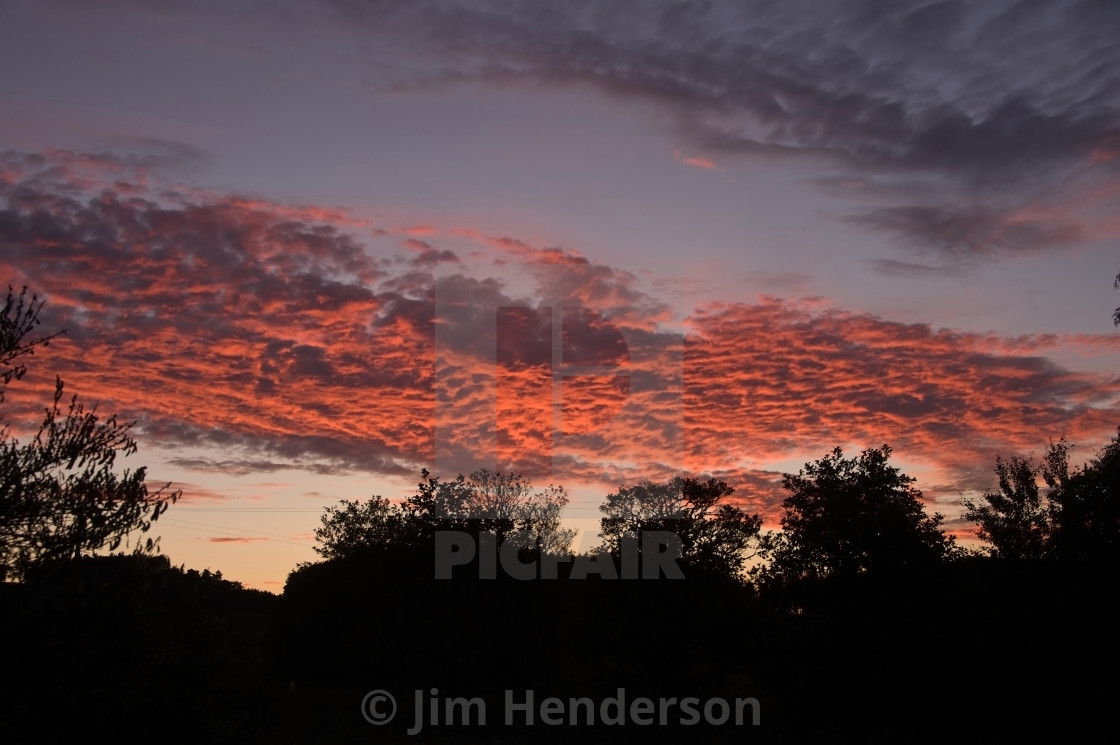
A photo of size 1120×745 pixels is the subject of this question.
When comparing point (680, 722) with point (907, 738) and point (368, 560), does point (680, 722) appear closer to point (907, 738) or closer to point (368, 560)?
point (907, 738)

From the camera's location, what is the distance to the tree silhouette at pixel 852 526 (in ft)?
103

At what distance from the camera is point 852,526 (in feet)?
114

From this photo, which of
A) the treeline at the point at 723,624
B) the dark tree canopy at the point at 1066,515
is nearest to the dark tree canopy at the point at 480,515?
the treeline at the point at 723,624

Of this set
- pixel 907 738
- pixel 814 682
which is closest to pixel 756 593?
pixel 814 682

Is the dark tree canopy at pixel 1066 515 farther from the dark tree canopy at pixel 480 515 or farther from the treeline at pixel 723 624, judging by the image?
the dark tree canopy at pixel 480 515

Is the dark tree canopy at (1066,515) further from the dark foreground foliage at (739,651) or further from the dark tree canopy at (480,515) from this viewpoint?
the dark tree canopy at (480,515)

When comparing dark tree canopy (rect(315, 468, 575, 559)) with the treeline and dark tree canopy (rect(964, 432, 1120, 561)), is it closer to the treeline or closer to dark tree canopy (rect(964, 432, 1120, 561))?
the treeline

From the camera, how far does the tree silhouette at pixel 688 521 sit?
33.8 m

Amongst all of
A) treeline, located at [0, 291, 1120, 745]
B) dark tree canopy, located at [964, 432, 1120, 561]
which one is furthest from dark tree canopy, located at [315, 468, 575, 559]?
dark tree canopy, located at [964, 432, 1120, 561]

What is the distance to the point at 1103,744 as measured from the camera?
25500 millimetres

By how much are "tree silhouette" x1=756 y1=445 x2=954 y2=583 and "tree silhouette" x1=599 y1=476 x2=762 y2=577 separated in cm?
400

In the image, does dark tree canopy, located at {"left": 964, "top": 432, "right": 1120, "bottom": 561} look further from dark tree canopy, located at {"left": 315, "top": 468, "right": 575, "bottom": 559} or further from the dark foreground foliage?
dark tree canopy, located at {"left": 315, "top": 468, "right": 575, "bottom": 559}

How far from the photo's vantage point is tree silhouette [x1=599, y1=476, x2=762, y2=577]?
111 ft

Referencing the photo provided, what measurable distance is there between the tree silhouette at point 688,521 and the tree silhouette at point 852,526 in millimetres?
3999
